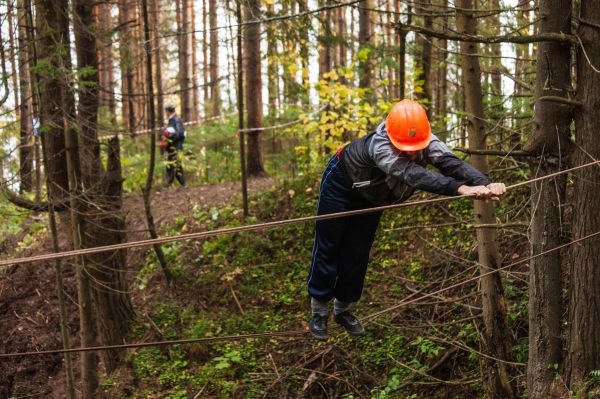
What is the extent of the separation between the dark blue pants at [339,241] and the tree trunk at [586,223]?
5.06 ft

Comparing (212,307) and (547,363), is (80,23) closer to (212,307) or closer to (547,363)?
(212,307)

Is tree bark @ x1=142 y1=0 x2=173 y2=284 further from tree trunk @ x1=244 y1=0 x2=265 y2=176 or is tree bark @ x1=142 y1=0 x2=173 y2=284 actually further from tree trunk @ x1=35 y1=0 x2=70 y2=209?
tree trunk @ x1=244 y1=0 x2=265 y2=176

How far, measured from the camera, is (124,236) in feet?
28.1

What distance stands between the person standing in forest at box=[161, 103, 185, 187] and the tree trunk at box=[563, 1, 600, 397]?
9033mm

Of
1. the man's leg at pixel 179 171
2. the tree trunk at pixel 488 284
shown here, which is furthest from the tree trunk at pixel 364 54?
the man's leg at pixel 179 171

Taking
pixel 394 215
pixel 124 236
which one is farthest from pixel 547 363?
pixel 124 236

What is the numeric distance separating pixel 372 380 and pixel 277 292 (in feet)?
8.19

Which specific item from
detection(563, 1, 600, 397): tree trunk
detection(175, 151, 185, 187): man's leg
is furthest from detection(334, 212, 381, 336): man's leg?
detection(175, 151, 185, 187): man's leg

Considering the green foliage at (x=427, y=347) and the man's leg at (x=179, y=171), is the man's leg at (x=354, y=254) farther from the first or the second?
the man's leg at (x=179, y=171)

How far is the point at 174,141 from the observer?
40.8 ft

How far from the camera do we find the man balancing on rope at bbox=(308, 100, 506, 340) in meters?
3.50

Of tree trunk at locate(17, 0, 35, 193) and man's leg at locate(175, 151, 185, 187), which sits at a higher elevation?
tree trunk at locate(17, 0, 35, 193)

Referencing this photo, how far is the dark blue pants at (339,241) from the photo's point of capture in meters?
4.19

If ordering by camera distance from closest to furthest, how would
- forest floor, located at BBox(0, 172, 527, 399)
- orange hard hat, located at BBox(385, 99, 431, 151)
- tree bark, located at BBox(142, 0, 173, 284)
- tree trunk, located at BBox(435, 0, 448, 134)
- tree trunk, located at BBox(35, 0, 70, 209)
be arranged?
orange hard hat, located at BBox(385, 99, 431, 151)
tree trunk, located at BBox(435, 0, 448, 134)
forest floor, located at BBox(0, 172, 527, 399)
tree trunk, located at BBox(35, 0, 70, 209)
tree bark, located at BBox(142, 0, 173, 284)
